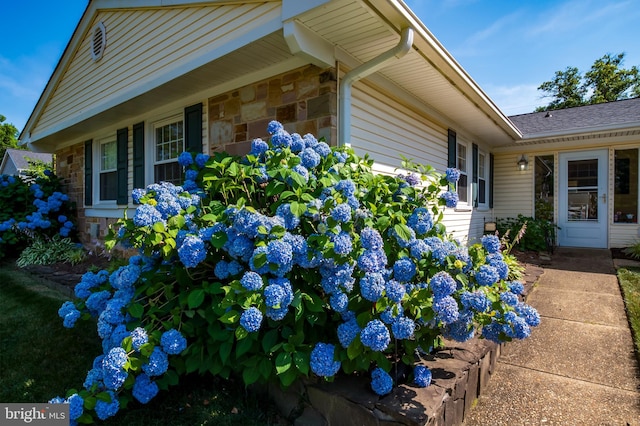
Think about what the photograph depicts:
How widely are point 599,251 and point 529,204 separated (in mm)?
1662

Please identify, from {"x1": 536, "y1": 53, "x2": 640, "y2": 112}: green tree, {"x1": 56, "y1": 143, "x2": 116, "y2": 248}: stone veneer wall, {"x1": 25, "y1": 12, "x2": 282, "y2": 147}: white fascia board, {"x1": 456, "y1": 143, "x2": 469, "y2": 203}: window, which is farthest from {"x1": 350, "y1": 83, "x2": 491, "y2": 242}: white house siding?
{"x1": 536, "y1": 53, "x2": 640, "y2": 112}: green tree

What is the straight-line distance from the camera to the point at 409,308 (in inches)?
65.1

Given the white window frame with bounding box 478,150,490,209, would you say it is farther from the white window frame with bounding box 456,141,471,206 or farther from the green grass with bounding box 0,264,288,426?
the green grass with bounding box 0,264,288,426

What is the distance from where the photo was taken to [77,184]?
7203mm

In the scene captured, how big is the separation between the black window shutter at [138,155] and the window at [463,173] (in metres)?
5.60

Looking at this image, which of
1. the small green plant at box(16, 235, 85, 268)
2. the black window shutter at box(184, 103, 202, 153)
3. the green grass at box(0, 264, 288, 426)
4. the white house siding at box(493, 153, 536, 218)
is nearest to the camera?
the green grass at box(0, 264, 288, 426)

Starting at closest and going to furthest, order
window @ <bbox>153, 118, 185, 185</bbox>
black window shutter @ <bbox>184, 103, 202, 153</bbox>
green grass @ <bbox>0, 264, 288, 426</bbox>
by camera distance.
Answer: green grass @ <bbox>0, 264, 288, 426</bbox>
black window shutter @ <bbox>184, 103, 202, 153</bbox>
window @ <bbox>153, 118, 185, 185</bbox>

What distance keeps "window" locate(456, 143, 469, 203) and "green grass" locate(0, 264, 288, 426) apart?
19.2 feet

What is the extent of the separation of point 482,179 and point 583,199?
2.10m

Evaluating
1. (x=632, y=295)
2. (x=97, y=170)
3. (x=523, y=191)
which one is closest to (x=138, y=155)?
(x=97, y=170)

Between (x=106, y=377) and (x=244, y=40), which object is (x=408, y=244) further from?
(x=244, y=40)

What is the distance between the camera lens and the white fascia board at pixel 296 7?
2.46m

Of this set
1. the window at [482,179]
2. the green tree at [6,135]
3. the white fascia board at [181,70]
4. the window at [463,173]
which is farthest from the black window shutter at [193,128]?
the green tree at [6,135]

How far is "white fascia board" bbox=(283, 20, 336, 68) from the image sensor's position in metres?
2.69
